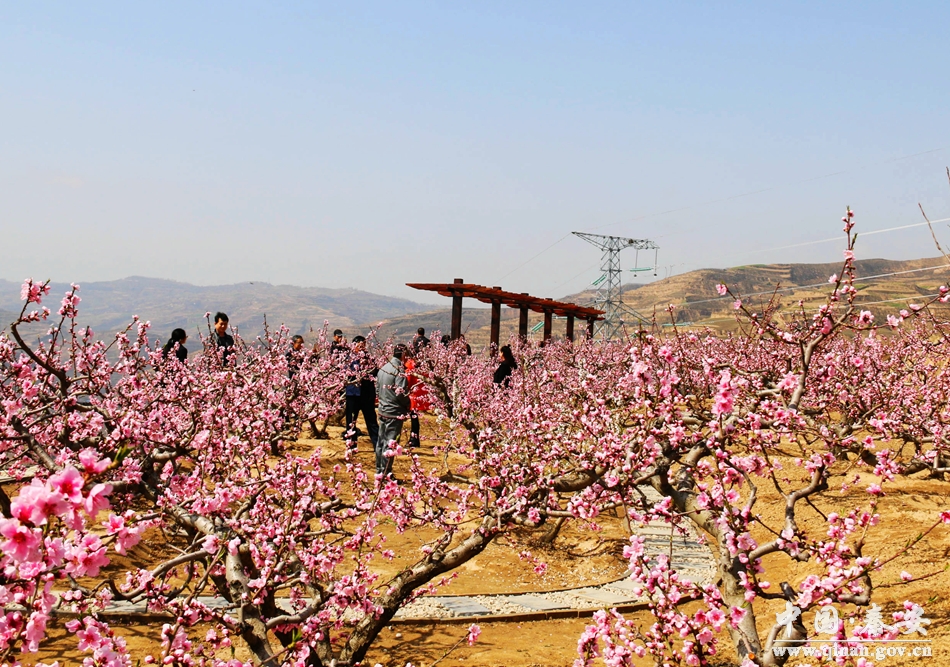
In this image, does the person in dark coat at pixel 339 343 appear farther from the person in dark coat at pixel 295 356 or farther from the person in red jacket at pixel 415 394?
the person in red jacket at pixel 415 394

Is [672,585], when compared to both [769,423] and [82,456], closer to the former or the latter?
[769,423]

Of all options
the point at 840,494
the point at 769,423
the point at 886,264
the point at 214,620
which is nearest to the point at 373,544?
the point at 214,620

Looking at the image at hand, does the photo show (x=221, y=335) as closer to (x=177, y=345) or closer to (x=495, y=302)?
(x=177, y=345)

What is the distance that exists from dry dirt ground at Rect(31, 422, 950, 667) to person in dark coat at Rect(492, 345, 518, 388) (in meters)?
5.52

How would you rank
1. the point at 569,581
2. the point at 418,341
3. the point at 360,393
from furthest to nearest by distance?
the point at 418,341, the point at 360,393, the point at 569,581

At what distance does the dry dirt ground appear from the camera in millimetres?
5957

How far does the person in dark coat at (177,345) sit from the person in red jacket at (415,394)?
3.99 m

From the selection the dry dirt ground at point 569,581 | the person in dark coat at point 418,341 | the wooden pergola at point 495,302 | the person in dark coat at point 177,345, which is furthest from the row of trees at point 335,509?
the wooden pergola at point 495,302

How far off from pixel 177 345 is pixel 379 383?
3956 millimetres

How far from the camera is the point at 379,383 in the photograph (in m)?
11.2

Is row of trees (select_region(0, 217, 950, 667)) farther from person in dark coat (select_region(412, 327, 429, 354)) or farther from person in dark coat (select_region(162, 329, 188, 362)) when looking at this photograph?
person in dark coat (select_region(412, 327, 429, 354))

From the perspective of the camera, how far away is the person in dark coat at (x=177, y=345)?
39.5 ft

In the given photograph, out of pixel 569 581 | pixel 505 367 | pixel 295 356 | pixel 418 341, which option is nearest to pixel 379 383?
pixel 295 356

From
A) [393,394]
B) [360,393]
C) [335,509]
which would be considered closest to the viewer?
[335,509]
